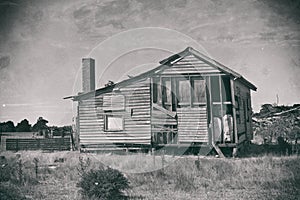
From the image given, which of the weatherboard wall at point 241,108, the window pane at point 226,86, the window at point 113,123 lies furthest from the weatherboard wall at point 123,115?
the weatherboard wall at point 241,108

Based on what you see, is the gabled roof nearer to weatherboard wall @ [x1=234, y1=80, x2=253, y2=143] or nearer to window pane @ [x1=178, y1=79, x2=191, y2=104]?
window pane @ [x1=178, y1=79, x2=191, y2=104]

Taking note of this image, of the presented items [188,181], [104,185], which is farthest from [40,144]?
[104,185]

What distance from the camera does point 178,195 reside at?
24.5 ft

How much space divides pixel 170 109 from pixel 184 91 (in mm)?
1199

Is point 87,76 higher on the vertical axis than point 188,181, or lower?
higher

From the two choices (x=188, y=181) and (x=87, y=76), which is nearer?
(x=188, y=181)

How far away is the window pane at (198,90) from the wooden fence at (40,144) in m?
10.1

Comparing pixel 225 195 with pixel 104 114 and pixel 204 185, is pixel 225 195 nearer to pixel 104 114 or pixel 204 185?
pixel 204 185

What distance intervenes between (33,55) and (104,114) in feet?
59.7

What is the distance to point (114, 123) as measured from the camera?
16016mm

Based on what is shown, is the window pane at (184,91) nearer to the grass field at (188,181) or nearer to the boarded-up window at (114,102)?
the boarded-up window at (114,102)

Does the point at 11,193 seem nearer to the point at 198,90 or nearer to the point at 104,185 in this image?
the point at 104,185

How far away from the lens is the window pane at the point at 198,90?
1471 cm

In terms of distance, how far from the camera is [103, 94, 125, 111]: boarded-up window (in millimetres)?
15766
